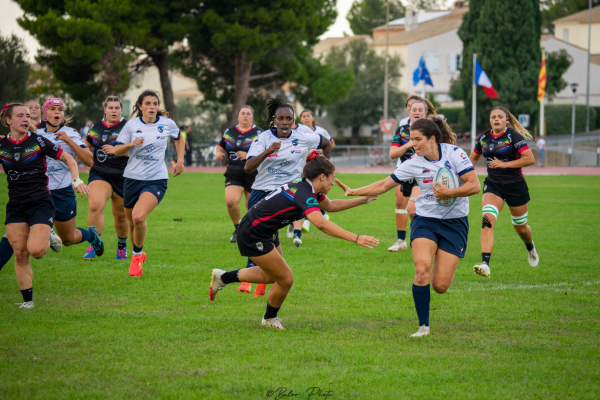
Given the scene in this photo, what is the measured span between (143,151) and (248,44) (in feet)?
84.6

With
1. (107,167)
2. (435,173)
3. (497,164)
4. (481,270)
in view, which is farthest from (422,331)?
(107,167)

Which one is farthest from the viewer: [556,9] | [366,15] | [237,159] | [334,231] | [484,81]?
[366,15]

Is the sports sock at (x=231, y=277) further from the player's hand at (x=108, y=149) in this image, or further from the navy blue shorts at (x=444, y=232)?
the player's hand at (x=108, y=149)

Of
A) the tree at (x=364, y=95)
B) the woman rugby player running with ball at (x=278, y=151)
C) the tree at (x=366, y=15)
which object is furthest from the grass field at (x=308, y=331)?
the tree at (x=366, y=15)

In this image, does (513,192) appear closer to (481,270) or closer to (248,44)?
(481,270)

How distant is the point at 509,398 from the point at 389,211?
497 inches

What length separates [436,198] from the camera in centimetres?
612

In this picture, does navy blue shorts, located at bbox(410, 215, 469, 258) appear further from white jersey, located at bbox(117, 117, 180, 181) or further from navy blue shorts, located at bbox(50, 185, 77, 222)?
navy blue shorts, located at bbox(50, 185, 77, 222)

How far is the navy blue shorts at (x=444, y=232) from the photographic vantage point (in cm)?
609

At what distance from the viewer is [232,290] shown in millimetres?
7938

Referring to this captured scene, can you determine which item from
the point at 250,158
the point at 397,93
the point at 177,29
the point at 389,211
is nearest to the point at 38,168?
the point at 250,158

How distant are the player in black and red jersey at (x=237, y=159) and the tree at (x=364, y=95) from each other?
44487 millimetres

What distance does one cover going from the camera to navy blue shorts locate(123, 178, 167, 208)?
873 cm

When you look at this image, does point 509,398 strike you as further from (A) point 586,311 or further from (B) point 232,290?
(B) point 232,290
